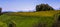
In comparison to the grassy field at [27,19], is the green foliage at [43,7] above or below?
above

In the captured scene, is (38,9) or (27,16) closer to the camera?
(27,16)

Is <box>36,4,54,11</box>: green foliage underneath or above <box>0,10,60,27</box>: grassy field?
above

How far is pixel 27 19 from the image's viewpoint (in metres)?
6.45

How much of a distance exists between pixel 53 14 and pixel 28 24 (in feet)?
3.39

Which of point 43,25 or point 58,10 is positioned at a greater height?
point 58,10

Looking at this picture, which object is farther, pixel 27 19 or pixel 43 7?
pixel 43 7

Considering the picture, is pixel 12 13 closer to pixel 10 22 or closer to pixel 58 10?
pixel 10 22

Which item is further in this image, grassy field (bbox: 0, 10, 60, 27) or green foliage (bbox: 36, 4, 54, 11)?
green foliage (bbox: 36, 4, 54, 11)

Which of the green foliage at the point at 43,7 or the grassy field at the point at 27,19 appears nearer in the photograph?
the grassy field at the point at 27,19

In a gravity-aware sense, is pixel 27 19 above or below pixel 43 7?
below

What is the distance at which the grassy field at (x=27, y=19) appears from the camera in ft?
20.8

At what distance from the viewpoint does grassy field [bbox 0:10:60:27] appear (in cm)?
634

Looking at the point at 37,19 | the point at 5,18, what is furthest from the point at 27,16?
the point at 5,18

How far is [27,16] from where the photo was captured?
6625 mm
